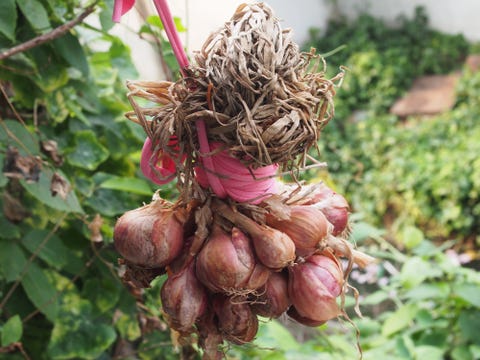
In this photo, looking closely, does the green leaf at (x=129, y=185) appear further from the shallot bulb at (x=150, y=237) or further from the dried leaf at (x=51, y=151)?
the shallot bulb at (x=150, y=237)

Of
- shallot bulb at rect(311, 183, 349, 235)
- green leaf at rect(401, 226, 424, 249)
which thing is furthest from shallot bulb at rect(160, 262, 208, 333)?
green leaf at rect(401, 226, 424, 249)

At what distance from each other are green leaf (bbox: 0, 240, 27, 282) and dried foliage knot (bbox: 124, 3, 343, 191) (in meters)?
0.41

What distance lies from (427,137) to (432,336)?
2483 mm

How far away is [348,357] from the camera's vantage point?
1074 millimetres

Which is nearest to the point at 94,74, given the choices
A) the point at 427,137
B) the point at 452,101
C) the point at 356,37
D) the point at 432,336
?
the point at 432,336

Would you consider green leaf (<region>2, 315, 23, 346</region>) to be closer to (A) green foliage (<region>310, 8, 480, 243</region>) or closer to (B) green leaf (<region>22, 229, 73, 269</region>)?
(B) green leaf (<region>22, 229, 73, 269</region>)

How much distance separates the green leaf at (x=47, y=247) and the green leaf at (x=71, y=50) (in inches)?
8.6

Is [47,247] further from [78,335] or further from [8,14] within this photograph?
[8,14]

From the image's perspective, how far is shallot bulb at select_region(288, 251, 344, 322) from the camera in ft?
1.42

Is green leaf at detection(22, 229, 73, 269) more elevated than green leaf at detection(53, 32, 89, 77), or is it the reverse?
green leaf at detection(53, 32, 89, 77)

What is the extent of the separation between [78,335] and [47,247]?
138 mm

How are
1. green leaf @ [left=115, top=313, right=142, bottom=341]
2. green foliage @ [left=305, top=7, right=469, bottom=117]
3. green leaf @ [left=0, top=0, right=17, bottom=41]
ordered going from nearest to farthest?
green leaf @ [left=0, top=0, right=17, bottom=41] → green leaf @ [left=115, top=313, right=142, bottom=341] → green foliage @ [left=305, top=7, right=469, bottom=117]

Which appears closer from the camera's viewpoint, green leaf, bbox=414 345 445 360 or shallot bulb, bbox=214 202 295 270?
shallot bulb, bbox=214 202 295 270

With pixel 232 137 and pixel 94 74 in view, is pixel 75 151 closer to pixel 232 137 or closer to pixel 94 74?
pixel 94 74
